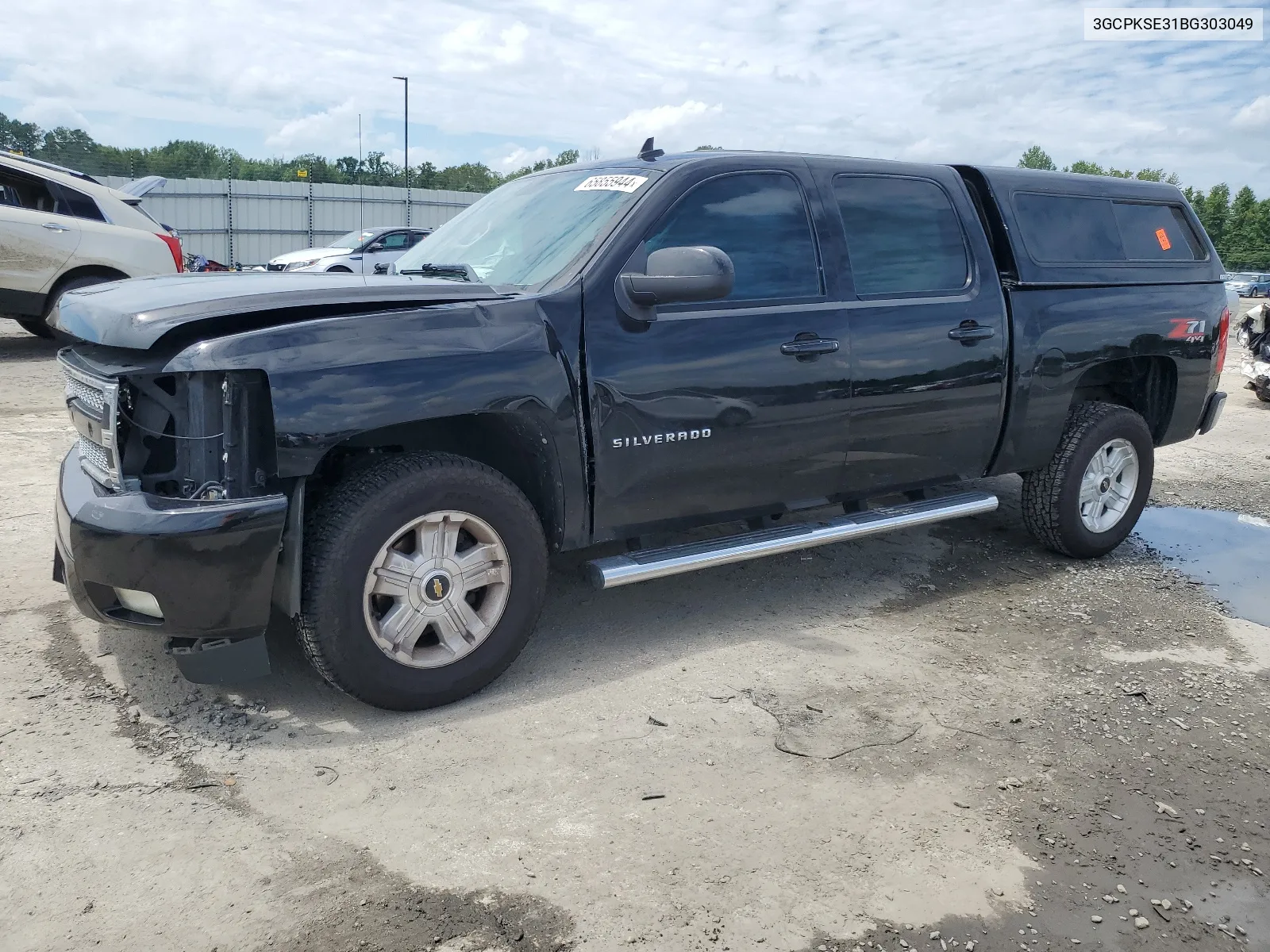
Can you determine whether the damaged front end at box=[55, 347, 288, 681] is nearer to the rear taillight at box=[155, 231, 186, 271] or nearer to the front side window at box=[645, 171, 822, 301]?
the front side window at box=[645, 171, 822, 301]

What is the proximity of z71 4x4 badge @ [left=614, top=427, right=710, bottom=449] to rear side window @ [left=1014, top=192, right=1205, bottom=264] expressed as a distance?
85.5 inches

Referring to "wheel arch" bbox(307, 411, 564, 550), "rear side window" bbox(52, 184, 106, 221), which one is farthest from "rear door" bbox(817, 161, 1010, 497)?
"rear side window" bbox(52, 184, 106, 221)

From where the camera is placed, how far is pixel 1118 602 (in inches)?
195

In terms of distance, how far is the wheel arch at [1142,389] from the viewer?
5543mm

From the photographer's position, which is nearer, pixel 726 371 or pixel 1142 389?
pixel 726 371

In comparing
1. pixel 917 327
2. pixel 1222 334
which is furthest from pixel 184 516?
pixel 1222 334

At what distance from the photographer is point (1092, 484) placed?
5480 mm

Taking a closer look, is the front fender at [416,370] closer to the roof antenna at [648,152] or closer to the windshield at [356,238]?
the roof antenna at [648,152]

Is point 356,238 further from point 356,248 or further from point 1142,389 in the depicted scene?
point 1142,389

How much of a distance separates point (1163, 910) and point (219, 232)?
1092 inches

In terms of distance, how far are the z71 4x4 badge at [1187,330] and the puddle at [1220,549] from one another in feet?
3.92

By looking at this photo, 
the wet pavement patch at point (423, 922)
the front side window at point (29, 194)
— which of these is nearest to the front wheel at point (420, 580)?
the wet pavement patch at point (423, 922)

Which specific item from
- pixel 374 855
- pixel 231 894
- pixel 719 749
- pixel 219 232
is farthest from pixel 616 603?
pixel 219 232

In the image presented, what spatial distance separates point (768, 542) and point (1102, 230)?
2708mm
